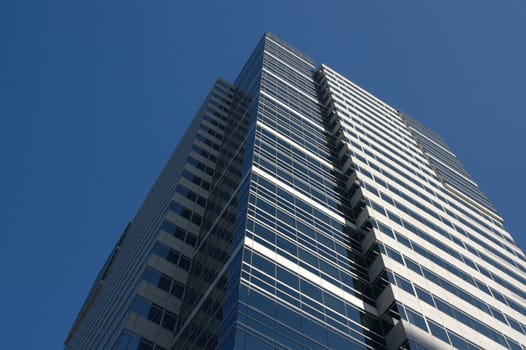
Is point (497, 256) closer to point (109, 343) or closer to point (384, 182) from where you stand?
point (384, 182)

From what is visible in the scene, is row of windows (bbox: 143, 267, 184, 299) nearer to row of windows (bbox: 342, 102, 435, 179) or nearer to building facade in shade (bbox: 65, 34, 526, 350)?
building facade in shade (bbox: 65, 34, 526, 350)

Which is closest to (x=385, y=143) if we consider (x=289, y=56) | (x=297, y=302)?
(x=289, y=56)

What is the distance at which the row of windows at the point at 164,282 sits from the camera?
41.5 m

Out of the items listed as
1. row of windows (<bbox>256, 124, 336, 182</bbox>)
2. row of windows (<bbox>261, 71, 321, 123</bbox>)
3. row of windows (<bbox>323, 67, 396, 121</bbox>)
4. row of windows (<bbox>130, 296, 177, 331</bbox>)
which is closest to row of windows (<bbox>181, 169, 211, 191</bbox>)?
row of windows (<bbox>256, 124, 336, 182</bbox>)

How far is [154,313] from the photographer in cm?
3894

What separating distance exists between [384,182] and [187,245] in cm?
2148

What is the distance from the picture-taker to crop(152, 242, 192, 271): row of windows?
4444cm

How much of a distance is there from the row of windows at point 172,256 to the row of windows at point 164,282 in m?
2.00

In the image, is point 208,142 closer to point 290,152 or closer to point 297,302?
point 290,152

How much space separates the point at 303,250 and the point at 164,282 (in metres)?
10.9

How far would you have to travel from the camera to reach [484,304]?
151 feet

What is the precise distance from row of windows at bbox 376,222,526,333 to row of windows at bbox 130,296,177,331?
16302mm

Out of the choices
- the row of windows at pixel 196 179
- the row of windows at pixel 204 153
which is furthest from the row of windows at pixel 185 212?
the row of windows at pixel 204 153

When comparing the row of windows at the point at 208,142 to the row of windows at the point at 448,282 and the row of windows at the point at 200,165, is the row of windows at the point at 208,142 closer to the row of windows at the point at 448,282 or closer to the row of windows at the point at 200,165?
the row of windows at the point at 200,165
